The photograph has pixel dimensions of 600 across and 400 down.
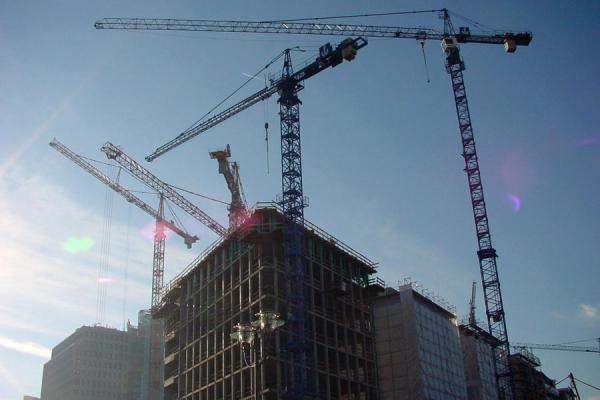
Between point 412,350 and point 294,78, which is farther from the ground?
point 294,78

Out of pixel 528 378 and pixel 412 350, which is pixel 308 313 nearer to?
pixel 412 350

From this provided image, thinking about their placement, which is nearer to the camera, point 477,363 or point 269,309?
point 269,309

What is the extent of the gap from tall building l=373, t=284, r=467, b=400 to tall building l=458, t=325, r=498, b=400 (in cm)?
991

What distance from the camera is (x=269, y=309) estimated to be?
75.1 m

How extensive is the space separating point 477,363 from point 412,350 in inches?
1018

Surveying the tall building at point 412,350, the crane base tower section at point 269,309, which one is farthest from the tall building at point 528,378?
the crane base tower section at point 269,309

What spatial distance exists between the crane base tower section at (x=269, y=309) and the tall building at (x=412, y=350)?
1803 mm

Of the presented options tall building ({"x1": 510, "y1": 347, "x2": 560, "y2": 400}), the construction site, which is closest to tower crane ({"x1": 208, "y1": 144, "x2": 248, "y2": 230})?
the construction site

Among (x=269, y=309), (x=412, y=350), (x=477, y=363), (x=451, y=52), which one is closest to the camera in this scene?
(x=269, y=309)

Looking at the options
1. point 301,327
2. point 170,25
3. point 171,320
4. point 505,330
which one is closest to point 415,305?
point 505,330

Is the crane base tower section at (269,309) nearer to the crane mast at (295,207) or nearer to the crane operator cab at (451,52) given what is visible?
the crane mast at (295,207)

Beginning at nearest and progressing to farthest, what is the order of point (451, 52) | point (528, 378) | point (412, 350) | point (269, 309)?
point (269, 309), point (412, 350), point (451, 52), point (528, 378)

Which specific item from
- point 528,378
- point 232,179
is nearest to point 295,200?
point 232,179

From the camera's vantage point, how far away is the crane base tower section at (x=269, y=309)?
261 ft
